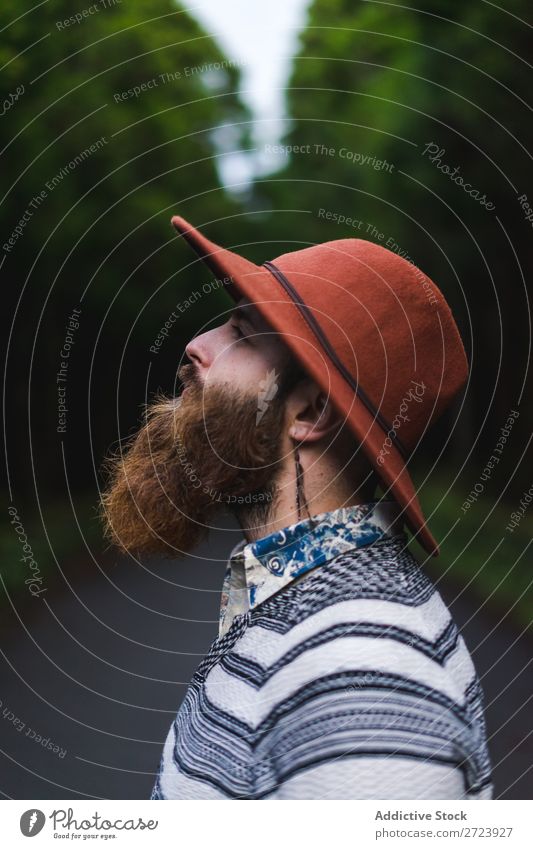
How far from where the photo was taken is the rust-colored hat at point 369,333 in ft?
6.17

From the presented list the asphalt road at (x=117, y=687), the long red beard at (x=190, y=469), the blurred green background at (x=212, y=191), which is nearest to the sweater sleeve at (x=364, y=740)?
the long red beard at (x=190, y=469)

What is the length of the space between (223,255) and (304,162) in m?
14.0

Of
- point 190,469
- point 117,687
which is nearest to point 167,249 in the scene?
point 117,687

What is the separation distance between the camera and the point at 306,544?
1851mm

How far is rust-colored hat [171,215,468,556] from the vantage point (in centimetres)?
188

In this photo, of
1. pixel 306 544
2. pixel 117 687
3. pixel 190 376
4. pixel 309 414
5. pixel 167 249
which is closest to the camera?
pixel 306 544

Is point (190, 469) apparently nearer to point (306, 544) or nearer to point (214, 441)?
point (214, 441)

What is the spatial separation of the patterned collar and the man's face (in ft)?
0.42

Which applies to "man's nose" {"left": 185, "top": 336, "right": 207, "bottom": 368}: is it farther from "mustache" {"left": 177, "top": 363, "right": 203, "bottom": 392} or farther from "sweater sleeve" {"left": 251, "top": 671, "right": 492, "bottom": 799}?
"sweater sleeve" {"left": 251, "top": 671, "right": 492, "bottom": 799}

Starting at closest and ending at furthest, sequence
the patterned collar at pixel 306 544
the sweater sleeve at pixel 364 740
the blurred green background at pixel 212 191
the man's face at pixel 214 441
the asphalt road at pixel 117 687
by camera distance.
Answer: the sweater sleeve at pixel 364 740
the patterned collar at pixel 306 544
the man's face at pixel 214 441
the asphalt road at pixel 117 687
the blurred green background at pixel 212 191

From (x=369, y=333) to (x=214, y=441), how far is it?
0.41 m

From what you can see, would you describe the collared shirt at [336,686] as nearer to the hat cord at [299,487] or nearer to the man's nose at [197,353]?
the hat cord at [299,487]
